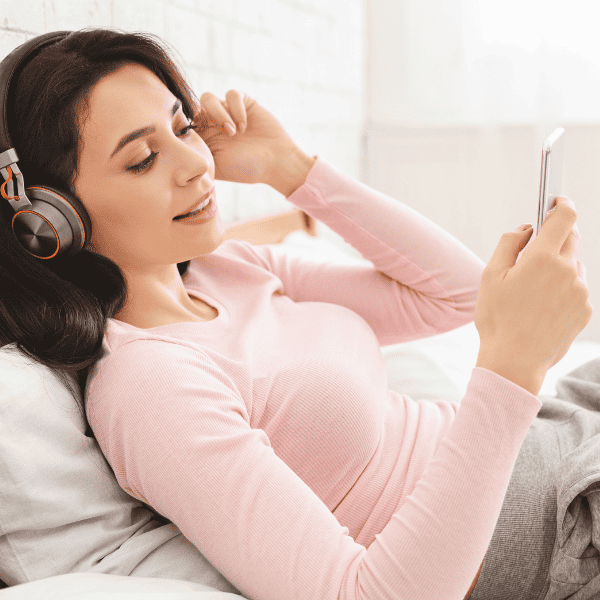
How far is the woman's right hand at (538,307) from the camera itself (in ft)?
1.97

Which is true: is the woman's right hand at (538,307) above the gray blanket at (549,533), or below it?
above

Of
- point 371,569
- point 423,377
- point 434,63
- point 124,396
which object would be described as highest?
point 434,63

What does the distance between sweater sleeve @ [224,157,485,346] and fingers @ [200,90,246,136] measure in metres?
0.15

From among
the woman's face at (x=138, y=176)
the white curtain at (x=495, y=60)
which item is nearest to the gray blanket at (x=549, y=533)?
the woman's face at (x=138, y=176)

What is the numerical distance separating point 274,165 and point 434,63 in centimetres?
163

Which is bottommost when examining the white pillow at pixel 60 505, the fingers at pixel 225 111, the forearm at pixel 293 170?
the white pillow at pixel 60 505

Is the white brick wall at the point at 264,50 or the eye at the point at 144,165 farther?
the white brick wall at the point at 264,50

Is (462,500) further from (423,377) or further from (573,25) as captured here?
(573,25)

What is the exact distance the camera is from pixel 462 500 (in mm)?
572

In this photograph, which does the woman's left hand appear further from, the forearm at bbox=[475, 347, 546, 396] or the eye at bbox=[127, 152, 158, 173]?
the forearm at bbox=[475, 347, 546, 396]

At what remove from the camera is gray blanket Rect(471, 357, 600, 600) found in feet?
2.33

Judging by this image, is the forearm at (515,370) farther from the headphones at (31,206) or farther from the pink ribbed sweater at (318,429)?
the headphones at (31,206)

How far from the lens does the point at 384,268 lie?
3.58 feet

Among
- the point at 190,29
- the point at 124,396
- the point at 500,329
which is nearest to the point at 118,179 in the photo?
the point at 124,396
